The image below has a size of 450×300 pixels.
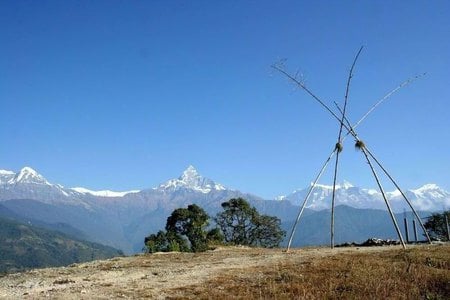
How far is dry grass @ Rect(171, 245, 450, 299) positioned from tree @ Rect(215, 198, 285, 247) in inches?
2671

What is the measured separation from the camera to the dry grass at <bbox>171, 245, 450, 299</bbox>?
17516 mm

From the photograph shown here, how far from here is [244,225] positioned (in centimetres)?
9575

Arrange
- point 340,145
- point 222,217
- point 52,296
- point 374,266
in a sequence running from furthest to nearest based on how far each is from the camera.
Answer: point 222,217, point 340,145, point 374,266, point 52,296

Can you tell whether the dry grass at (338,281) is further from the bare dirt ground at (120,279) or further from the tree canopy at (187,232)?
the tree canopy at (187,232)

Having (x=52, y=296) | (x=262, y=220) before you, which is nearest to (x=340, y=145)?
(x=52, y=296)

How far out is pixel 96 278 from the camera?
23797 mm

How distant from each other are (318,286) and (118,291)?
753 centimetres

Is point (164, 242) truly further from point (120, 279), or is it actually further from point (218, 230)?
point (120, 279)

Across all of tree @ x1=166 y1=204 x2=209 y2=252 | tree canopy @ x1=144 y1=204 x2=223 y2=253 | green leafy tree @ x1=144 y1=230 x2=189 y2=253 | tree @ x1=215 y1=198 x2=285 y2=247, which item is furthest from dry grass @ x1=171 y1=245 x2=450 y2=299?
tree @ x1=215 y1=198 x2=285 y2=247

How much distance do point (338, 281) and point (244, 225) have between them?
251 feet

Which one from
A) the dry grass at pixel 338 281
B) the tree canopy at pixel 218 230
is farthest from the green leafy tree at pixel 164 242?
the dry grass at pixel 338 281

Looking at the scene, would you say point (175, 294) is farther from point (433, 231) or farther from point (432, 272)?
point (433, 231)

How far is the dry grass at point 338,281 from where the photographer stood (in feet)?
57.5

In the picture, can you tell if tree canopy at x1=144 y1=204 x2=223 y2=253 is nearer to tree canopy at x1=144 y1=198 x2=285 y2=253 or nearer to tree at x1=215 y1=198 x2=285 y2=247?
tree canopy at x1=144 y1=198 x2=285 y2=253
